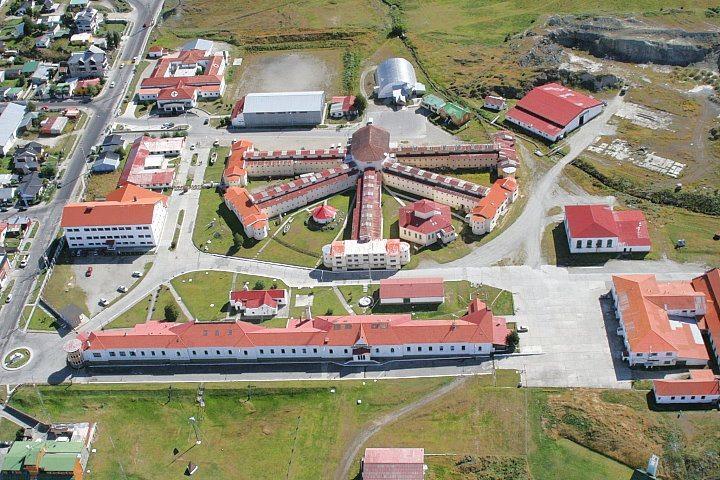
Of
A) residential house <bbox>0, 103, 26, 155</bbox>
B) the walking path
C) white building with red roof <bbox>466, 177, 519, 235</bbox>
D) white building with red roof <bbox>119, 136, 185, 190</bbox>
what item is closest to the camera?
the walking path

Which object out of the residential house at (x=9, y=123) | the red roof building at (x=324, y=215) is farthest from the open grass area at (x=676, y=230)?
the residential house at (x=9, y=123)

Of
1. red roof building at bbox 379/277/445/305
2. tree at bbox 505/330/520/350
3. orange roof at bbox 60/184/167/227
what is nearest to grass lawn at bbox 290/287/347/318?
red roof building at bbox 379/277/445/305

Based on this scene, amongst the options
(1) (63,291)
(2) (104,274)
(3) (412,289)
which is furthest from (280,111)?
(3) (412,289)

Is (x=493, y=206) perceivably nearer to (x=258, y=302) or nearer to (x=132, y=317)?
(x=258, y=302)

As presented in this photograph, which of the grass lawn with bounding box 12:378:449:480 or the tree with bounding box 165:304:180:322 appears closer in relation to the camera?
the grass lawn with bounding box 12:378:449:480

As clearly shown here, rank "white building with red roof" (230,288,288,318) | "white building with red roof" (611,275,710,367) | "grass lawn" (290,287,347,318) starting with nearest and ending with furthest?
"white building with red roof" (611,275,710,367), "white building with red roof" (230,288,288,318), "grass lawn" (290,287,347,318)

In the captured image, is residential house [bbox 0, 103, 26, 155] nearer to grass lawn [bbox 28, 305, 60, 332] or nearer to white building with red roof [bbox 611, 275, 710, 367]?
grass lawn [bbox 28, 305, 60, 332]

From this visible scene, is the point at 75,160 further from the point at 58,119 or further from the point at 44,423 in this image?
the point at 44,423

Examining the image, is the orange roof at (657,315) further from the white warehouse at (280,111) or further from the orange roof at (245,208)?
the white warehouse at (280,111)
